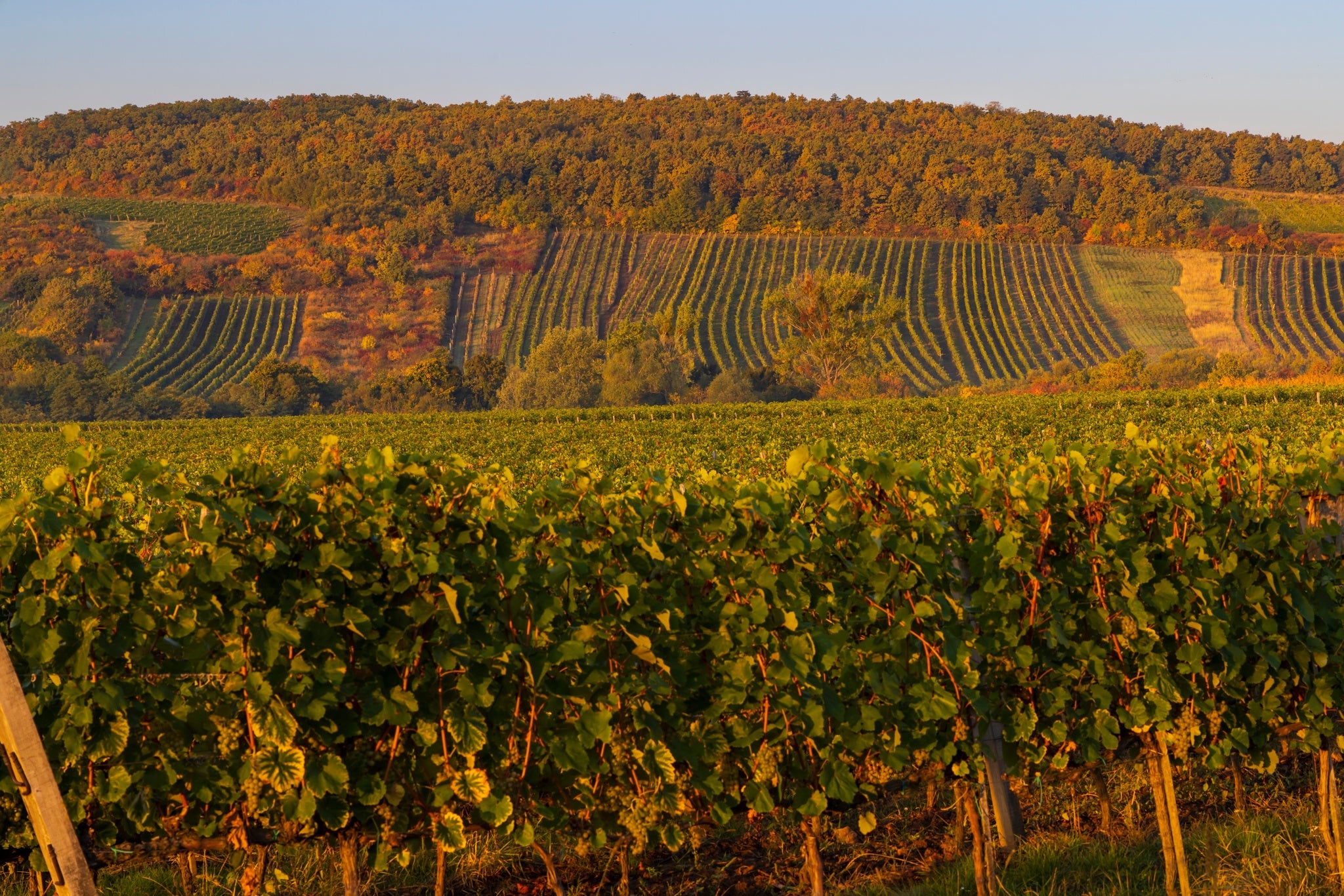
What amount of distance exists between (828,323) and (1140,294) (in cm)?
3809

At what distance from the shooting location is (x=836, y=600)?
4.49 metres

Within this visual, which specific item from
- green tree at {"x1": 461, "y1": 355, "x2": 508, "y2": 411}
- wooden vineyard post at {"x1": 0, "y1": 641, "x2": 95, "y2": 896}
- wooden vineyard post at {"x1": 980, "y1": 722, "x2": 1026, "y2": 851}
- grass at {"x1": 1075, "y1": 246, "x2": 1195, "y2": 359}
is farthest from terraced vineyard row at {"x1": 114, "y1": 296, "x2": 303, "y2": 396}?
wooden vineyard post at {"x1": 0, "y1": 641, "x2": 95, "y2": 896}

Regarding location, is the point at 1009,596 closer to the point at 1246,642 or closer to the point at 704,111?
the point at 1246,642

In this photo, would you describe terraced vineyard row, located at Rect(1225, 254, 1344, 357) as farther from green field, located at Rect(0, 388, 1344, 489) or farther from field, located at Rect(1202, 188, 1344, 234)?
green field, located at Rect(0, 388, 1344, 489)

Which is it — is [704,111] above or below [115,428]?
above

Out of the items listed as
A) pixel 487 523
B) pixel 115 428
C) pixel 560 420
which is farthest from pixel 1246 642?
pixel 115 428

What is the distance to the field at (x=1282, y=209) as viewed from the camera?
113188mm

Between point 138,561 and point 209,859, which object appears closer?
point 138,561

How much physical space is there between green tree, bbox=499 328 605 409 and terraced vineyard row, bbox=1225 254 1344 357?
5109cm

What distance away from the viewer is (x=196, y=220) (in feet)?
408

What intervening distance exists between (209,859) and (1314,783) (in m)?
6.06

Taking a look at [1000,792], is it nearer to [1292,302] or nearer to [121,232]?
[1292,302]

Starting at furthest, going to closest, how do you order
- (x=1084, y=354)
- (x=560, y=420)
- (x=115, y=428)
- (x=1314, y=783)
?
(x=1084, y=354), (x=115, y=428), (x=560, y=420), (x=1314, y=783)

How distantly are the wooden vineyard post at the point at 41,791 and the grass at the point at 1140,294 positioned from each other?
8727 cm
